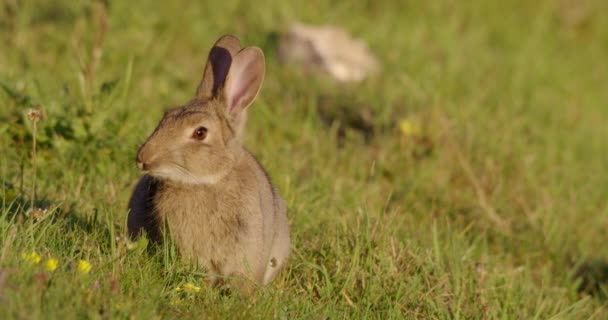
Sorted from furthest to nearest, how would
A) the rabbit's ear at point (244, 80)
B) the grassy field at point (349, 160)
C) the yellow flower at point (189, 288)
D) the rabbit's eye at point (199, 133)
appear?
the rabbit's ear at point (244, 80), the rabbit's eye at point (199, 133), the grassy field at point (349, 160), the yellow flower at point (189, 288)

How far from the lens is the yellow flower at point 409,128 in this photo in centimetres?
651

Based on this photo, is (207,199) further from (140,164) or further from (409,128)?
(409,128)

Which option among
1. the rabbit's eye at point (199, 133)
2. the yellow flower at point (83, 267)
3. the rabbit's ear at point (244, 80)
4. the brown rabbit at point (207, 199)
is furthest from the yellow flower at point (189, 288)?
the rabbit's ear at point (244, 80)

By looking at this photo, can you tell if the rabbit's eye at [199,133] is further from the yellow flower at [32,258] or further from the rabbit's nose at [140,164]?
the yellow flower at [32,258]

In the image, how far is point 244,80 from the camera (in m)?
4.43

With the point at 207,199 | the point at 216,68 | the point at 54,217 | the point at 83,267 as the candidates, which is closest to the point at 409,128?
the point at 216,68

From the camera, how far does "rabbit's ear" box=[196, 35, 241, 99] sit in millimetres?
4527

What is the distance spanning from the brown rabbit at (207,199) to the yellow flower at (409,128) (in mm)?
2395

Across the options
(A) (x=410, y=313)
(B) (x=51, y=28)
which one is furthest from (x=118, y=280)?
(B) (x=51, y=28)

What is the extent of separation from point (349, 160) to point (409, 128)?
1.89ft

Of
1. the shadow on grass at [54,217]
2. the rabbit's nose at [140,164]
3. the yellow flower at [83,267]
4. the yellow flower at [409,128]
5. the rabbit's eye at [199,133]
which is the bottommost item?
the yellow flower at [409,128]

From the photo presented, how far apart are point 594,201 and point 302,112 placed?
89.3 inches

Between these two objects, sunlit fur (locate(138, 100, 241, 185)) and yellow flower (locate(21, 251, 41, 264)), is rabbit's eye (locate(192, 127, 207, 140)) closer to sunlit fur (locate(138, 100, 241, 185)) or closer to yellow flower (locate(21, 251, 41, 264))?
sunlit fur (locate(138, 100, 241, 185))

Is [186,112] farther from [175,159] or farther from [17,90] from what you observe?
[17,90]
